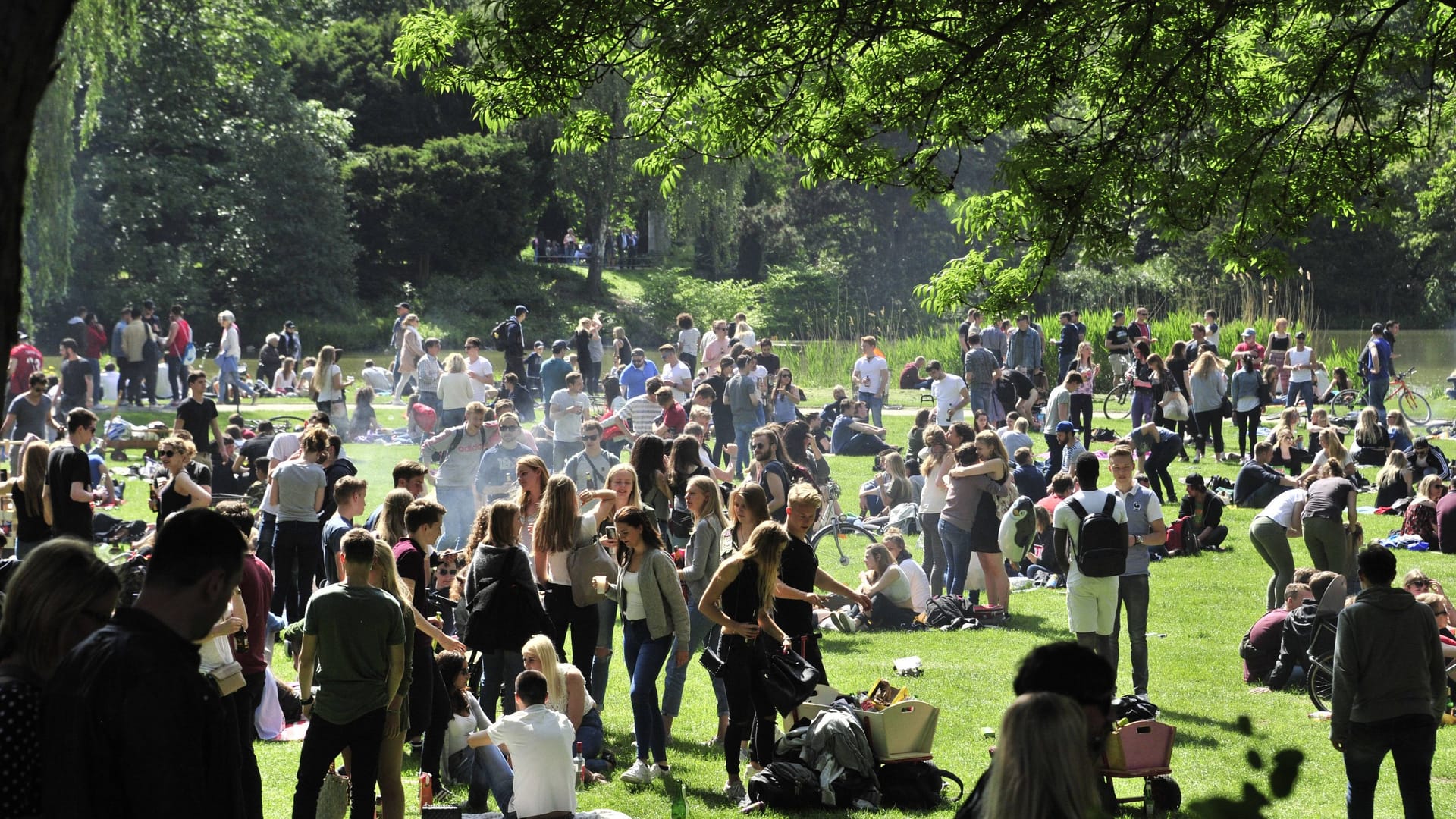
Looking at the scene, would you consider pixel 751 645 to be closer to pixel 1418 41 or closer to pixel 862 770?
pixel 862 770

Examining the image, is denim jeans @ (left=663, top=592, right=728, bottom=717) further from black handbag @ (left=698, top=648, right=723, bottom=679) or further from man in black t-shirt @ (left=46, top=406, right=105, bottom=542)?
man in black t-shirt @ (left=46, top=406, right=105, bottom=542)

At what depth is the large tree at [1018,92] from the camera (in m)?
7.34

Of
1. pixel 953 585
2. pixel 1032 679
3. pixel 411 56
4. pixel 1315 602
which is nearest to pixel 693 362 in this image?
pixel 953 585

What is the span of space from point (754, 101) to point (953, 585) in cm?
672

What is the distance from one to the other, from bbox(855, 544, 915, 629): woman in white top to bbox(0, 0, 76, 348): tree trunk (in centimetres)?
1028

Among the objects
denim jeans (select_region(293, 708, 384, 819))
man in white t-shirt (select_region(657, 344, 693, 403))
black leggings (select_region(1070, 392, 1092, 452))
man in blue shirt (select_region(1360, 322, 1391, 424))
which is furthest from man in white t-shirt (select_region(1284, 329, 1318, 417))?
denim jeans (select_region(293, 708, 384, 819))

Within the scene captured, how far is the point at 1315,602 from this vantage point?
10.9 meters

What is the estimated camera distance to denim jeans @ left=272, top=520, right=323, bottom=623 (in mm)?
10922

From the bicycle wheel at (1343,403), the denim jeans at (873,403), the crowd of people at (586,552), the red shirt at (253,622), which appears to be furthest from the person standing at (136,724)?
the bicycle wheel at (1343,403)

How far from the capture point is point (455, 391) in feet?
61.3

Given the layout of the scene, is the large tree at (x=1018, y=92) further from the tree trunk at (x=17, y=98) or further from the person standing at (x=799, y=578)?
the tree trunk at (x=17, y=98)

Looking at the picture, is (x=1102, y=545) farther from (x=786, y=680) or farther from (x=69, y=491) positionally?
(x=69, y=491)

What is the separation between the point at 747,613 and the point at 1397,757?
3292 millimetres

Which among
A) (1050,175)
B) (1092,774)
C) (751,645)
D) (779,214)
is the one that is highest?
(779,214)
